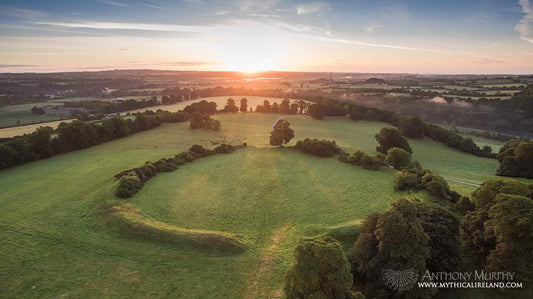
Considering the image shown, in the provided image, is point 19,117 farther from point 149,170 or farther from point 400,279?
point 400,279

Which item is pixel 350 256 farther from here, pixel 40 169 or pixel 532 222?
pixel 40 169

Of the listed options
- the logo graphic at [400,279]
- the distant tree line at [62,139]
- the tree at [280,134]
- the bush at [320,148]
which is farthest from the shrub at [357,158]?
the distant tree line at [62,139]

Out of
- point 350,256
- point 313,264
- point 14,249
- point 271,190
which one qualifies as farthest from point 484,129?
point 14,249

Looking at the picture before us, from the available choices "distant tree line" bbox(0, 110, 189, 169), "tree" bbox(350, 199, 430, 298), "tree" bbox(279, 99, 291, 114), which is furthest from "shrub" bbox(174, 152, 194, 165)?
"tree" bbox(279, 99, 291, 114)

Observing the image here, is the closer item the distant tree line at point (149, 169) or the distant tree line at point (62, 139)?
the distant tree line at point (149, 169)

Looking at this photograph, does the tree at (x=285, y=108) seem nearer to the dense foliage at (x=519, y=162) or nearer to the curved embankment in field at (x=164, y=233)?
the dense foliage at (x=519, y=162)
